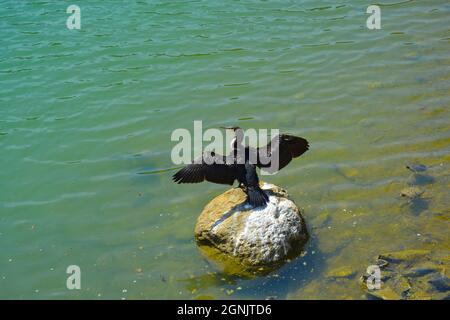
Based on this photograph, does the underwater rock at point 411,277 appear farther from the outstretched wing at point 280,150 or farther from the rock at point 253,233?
the outstretched wing at point 280,150

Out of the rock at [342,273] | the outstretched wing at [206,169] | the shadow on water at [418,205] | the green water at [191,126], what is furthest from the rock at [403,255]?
the outstretched wing at [206,169]

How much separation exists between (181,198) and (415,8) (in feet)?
33.2

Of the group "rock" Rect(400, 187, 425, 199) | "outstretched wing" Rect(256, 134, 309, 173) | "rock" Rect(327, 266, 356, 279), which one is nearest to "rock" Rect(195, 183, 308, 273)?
"outstretched wing" Rect(256, 134, 309, 173)

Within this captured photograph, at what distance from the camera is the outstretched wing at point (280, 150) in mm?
7949

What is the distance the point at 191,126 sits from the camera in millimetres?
11258

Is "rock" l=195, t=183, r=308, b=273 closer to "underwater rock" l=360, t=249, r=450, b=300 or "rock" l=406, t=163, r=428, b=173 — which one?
"underwater rock" l=360, t=249, r=450, b=300

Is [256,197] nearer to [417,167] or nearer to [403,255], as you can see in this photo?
[403,255]

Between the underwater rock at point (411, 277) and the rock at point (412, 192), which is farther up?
the rock at point (412, 192)

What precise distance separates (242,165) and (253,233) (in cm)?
102

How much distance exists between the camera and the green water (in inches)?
314

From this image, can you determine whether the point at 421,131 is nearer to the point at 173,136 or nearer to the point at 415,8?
the point at 173,136

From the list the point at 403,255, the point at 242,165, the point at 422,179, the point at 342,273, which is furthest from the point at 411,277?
the point at 242,165

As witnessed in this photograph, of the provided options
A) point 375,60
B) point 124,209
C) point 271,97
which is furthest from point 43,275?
point 375,60

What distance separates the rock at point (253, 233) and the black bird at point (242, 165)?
0.73ft
